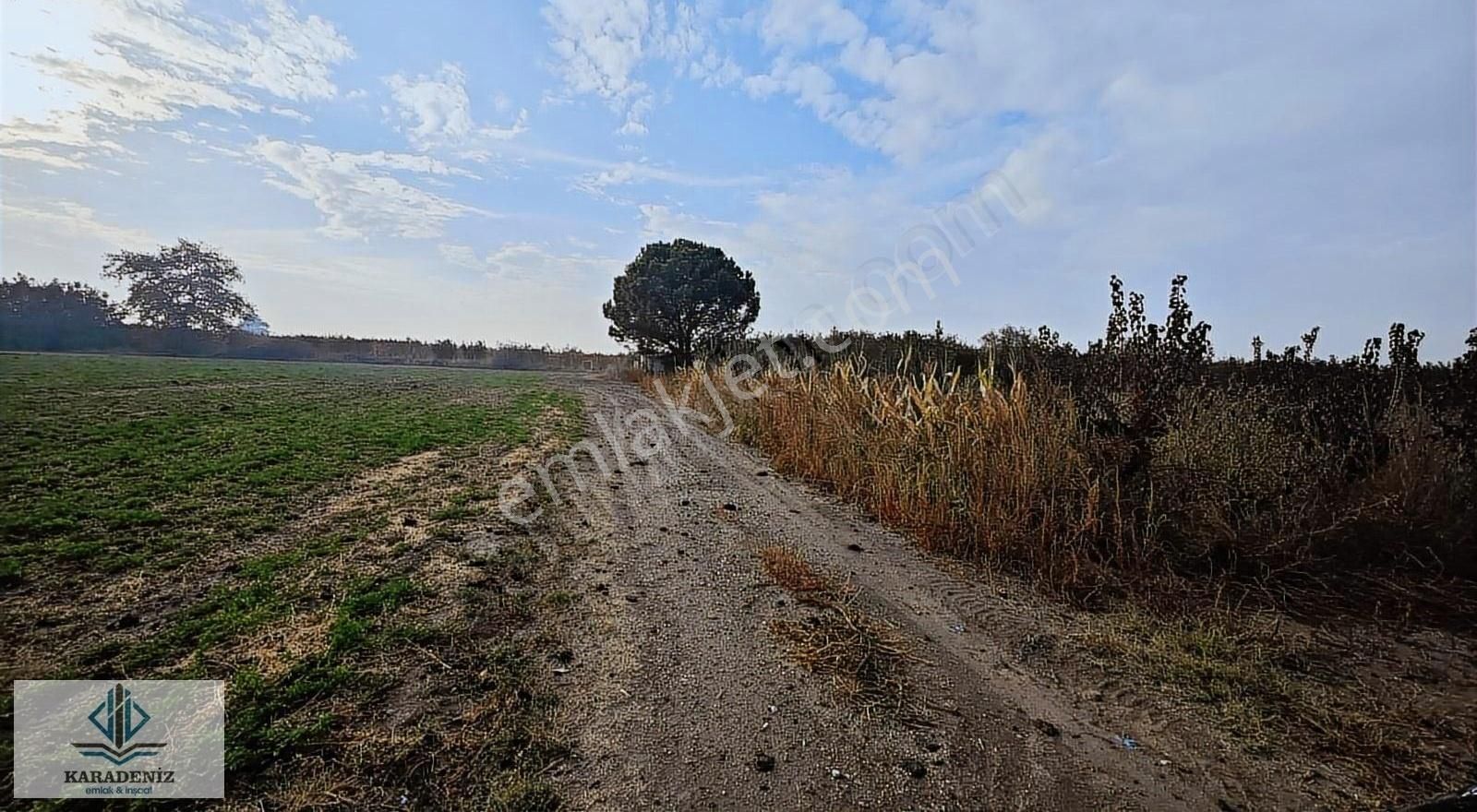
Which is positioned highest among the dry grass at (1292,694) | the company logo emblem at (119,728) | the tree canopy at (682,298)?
the tree canopy at (682,298)

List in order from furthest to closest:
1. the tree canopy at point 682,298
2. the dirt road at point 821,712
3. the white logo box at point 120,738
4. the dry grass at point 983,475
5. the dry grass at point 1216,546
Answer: the tree canopy at point 682,298, the dry grass at point 983,475, the dry grass at point 1216,546, the dirt road at point 821,712, the white logo box at point 120,738

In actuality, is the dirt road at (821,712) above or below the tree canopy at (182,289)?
below

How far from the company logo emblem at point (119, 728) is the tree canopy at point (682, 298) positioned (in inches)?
790

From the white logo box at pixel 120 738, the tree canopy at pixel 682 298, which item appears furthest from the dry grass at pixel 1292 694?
the tree canopy at pixel 682 298

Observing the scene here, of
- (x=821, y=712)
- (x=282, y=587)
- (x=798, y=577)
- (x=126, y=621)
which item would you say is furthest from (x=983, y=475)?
(x=126, y=621)

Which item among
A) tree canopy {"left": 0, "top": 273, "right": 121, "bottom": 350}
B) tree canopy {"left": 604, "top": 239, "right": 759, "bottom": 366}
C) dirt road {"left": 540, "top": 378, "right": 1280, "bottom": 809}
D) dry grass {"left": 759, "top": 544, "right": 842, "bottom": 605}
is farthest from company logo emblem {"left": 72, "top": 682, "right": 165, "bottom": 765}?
tree canopy {"left": 0, "top": 273, "right": 121, "bottom": 350}

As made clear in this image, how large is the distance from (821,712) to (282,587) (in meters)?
2.95

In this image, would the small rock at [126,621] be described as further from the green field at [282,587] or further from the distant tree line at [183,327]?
the distant tree line at [183,327]

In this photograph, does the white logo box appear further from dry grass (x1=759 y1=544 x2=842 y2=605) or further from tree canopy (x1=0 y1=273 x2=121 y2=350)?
tree canopy (x1=0 y1=273 x2=121 y2=350)

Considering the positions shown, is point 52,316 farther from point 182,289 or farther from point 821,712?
point 821,712

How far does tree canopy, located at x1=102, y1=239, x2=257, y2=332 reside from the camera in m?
32.0

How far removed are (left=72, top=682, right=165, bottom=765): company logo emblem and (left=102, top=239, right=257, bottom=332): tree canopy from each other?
42623 millimetres

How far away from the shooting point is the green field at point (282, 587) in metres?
2.04

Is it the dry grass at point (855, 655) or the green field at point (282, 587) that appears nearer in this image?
the green field at point (282, 587)
